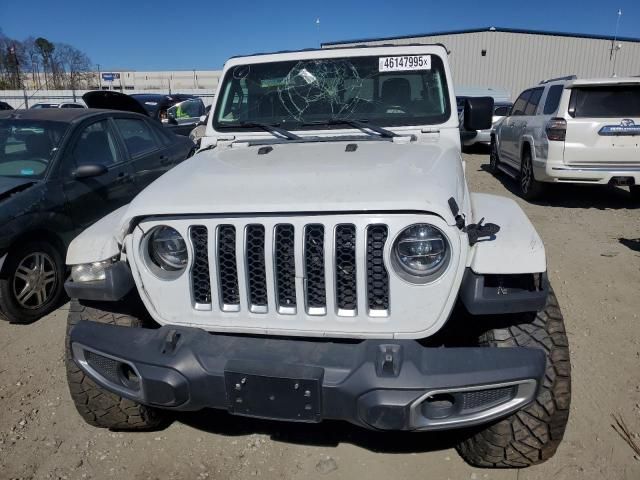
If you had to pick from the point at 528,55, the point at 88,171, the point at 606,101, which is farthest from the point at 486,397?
Answer: the point at 528,55

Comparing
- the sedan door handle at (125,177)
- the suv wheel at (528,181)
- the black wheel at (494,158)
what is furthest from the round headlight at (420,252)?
the black wheel at (494,158)

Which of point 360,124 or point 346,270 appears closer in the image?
point 346,270

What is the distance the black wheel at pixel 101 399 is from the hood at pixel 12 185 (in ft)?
6.64

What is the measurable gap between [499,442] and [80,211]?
12.9 feet

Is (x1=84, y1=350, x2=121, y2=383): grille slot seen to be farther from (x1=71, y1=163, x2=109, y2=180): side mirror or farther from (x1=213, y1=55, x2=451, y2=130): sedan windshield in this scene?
(x1=71, y1=163, x2=109, y2=180): side mirror

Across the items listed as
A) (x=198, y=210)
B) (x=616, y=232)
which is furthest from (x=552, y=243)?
(x=198, y=210)

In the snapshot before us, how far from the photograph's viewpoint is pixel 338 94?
361 centimetres

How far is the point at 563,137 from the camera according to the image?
24.4 ft

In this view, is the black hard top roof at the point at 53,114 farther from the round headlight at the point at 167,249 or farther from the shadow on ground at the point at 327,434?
the shadow on ground at the point at 327,434

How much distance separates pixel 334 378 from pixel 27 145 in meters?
4.16

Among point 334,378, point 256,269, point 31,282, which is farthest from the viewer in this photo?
point 31,282

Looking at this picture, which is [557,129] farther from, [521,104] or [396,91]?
[396,91]

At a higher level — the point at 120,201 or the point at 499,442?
the point at 120,201

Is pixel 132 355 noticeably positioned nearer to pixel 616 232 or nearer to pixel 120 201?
pixel 120 201
